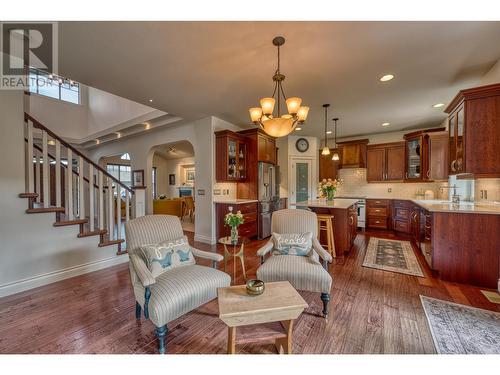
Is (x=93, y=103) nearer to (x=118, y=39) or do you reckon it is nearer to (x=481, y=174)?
(x=118, y=39)

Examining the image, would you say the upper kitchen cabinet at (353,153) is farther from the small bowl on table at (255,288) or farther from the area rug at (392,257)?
the small bowl on table at (255,288)

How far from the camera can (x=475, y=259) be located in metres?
2.66

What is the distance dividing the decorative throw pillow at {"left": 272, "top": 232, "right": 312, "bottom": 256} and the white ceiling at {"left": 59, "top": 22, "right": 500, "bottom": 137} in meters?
2.10

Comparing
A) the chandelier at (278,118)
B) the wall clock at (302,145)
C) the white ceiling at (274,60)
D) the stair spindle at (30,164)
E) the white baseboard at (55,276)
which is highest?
the white ceiling at (274,60)

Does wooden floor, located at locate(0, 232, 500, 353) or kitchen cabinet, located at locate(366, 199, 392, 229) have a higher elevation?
kitchen cabinet, located at locate(366, 199, 392, 229)

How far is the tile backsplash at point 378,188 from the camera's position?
5.68m

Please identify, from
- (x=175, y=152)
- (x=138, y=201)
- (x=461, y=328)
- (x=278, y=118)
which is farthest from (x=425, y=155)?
(x=175, y=152)

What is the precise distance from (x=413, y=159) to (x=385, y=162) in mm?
974

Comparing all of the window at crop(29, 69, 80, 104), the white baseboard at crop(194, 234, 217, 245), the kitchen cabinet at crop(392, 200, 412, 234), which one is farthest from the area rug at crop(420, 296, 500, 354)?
the window at crop(29, 69, 80, 104)

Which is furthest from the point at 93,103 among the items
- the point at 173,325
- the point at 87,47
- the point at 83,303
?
the point at 173,325

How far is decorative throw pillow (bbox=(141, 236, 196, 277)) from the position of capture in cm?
198

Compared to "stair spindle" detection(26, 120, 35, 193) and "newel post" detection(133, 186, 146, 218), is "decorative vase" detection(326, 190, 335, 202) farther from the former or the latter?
"stair spindle" detection(26, 120, 35, 193)

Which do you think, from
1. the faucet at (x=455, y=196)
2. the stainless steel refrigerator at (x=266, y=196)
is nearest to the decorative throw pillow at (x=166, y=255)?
the stainless steel refrigerator at (x=266, y=196)
